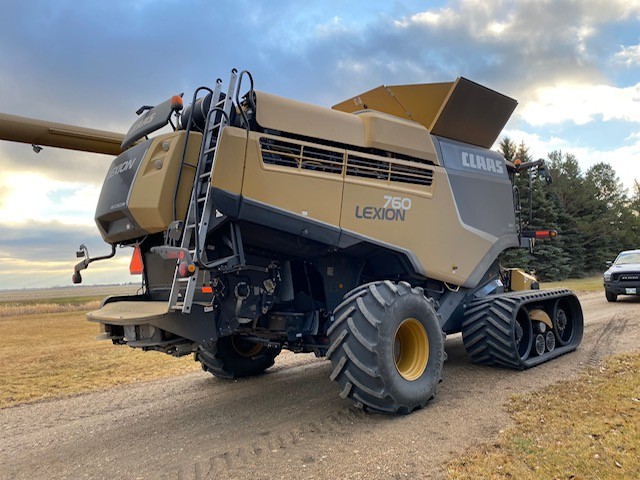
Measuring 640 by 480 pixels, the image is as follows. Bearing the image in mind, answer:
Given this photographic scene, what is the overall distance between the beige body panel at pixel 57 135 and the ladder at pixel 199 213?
303 cm

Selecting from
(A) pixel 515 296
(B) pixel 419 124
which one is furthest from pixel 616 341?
(B) pixel 419 124

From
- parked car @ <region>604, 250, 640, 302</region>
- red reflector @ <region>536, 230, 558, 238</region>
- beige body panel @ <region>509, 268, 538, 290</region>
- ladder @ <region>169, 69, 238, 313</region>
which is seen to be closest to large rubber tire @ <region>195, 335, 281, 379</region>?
ladder @ <region>169, 69, 238, 313</region>

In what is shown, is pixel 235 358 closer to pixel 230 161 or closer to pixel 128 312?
pixel 128 312

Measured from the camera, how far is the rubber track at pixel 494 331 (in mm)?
5902

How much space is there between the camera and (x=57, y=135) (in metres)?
6.43

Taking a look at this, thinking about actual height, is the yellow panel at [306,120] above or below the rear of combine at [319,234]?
above

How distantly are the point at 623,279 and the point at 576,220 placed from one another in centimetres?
2734

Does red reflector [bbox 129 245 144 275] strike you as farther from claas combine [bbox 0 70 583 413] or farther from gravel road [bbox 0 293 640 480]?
gravel road [bbox 0 293 640 480]

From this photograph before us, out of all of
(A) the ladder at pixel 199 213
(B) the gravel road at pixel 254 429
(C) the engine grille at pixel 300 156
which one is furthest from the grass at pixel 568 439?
(C) the engine grille at pixel 300 156

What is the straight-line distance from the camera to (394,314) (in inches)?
176

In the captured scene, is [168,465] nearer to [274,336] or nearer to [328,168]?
[274,336]

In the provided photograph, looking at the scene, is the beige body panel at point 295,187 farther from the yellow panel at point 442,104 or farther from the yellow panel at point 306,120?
the yellow panel at point 442,104

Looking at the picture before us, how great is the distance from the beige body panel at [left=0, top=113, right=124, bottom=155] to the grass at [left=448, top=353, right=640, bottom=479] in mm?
6118

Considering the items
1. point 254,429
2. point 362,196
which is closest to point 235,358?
point 254,429
